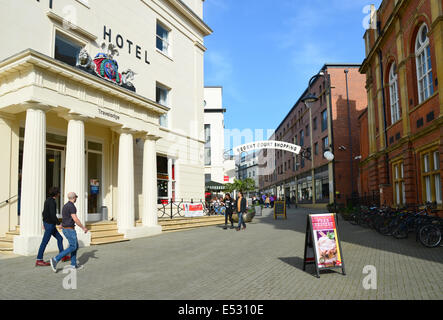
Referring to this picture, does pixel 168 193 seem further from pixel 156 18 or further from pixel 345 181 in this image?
pixel 345 181

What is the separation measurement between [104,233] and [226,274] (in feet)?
22.4

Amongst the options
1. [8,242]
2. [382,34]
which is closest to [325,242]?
[8,242]

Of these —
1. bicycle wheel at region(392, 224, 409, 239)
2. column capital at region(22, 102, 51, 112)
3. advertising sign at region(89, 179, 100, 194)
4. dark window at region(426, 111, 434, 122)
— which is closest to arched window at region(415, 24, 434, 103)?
dark window at region(426, 111, 434, 122)

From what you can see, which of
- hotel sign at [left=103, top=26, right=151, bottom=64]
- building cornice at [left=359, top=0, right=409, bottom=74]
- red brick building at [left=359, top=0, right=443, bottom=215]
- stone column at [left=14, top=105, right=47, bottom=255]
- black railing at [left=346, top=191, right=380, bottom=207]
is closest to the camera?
stone column at [left=14, top=105, right=47, bottom=255]

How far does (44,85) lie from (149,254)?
5.83 meters

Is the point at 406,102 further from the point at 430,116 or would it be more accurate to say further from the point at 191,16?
the point at 191,16

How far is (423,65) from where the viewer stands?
1612 centimetres

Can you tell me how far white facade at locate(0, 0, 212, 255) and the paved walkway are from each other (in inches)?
103

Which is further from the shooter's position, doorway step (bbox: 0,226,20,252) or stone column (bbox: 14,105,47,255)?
doorway step (bbox: 0,226,20,252)

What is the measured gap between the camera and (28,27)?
474 inches

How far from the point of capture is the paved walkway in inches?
223

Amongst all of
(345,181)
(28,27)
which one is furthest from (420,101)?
(345,181)
